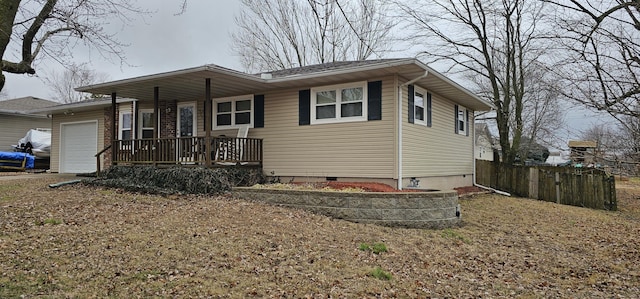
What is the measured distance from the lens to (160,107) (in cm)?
1373

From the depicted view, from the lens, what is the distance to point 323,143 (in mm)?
10719

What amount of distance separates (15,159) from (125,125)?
671 cm

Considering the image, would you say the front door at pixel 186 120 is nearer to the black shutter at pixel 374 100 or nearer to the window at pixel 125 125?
the window at pixel 125 125

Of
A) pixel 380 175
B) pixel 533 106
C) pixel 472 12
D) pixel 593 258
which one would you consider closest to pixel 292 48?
pixel 472 12

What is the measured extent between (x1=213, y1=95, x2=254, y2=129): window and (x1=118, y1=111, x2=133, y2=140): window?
4475mm

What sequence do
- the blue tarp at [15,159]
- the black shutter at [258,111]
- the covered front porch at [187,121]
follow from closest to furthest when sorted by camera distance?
the covered front porch at [187,121], the black shutter at [258,111], the blue tarp at [15,159]

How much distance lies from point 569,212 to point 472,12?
29.6ft

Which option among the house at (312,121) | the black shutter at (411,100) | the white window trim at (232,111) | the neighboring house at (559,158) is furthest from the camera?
the white window trim at (232,111)

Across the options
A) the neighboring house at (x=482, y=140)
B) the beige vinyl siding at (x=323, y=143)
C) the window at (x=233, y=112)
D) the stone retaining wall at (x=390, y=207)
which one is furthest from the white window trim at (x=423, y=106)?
the neighboring house at (x=482, y=140)

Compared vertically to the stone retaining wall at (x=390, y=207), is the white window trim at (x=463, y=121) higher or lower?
higher

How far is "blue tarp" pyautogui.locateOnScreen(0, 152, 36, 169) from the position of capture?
17609mm

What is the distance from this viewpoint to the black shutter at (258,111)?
38.8ft

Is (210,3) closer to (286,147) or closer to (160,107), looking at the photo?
(286,147)

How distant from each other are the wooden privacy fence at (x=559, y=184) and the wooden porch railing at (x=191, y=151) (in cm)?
904
